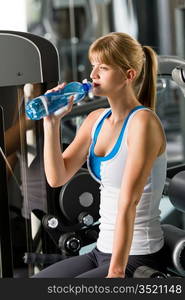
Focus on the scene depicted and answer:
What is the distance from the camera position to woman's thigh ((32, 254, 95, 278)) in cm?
125

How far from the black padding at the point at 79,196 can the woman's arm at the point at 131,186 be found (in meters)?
0.47

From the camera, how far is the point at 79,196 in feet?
5.23

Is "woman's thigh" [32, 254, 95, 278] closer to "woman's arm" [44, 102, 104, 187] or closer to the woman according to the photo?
the woman

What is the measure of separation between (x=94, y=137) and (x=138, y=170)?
0.18 metres

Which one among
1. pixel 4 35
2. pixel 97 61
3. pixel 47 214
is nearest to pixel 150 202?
pixel 97 61

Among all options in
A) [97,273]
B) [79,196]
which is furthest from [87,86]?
[79,196]

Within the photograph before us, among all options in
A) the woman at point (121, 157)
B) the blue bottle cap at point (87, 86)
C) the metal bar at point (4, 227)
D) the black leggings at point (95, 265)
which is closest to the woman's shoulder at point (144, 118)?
the woman at point (121, 157)

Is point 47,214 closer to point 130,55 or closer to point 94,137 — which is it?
point 94,137

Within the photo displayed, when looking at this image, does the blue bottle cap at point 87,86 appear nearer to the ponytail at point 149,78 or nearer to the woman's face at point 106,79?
the woman's face at point 106,79

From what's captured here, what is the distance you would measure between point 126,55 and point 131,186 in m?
0.25

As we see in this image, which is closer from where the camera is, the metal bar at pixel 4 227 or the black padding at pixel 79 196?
the metal bar at pixel 4 227

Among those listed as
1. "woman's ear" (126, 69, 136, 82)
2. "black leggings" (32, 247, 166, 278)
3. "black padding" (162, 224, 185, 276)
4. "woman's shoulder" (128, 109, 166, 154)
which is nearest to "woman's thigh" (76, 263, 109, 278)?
"black leggings" (32, 247, 166, 278)

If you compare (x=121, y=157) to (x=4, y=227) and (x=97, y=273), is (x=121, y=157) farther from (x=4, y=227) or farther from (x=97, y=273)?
(x=4, y=227)

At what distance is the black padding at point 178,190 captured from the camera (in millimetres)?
1449
